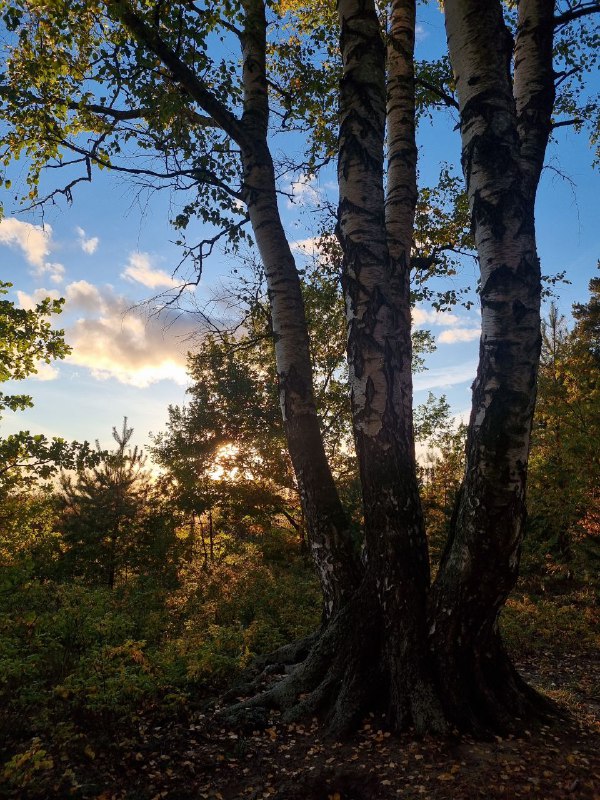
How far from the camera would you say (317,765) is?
3.23 metres

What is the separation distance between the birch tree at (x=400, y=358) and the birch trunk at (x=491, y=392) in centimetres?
1

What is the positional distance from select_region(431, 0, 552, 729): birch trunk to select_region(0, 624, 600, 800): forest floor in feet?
1.17

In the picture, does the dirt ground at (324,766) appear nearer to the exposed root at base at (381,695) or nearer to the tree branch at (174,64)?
the exposed root at base at (381,695)

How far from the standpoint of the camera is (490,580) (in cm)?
340

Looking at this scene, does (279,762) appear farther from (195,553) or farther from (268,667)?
(195,553)

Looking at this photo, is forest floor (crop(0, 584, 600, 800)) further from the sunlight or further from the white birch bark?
the sunlight

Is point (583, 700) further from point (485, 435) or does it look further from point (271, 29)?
point (271, 29)

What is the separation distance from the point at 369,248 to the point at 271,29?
5427mm

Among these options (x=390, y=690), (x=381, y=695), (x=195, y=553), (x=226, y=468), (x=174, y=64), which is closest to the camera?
(x=390, y=690)

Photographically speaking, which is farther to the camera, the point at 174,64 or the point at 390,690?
the point at 174,64

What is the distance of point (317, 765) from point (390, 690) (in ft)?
2.59

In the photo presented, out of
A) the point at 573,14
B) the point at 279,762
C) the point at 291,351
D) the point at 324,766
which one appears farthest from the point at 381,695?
the point at 573,14

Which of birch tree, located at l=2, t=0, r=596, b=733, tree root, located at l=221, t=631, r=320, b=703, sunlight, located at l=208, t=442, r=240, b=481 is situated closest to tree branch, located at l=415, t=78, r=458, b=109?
birch tree, located at l=2, t=0, r=596, b=733

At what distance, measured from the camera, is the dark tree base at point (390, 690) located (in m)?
3.46
